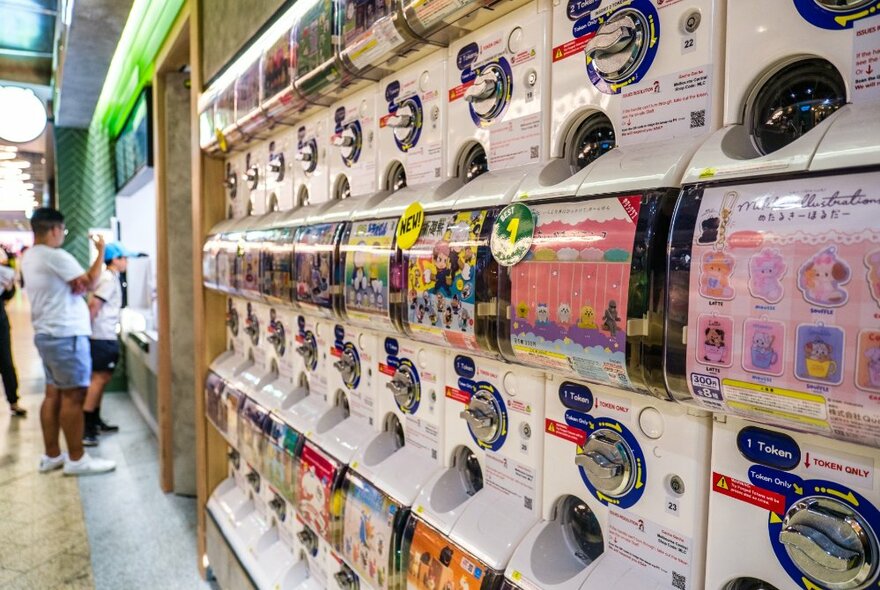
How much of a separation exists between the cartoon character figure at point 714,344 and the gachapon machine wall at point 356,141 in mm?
1122

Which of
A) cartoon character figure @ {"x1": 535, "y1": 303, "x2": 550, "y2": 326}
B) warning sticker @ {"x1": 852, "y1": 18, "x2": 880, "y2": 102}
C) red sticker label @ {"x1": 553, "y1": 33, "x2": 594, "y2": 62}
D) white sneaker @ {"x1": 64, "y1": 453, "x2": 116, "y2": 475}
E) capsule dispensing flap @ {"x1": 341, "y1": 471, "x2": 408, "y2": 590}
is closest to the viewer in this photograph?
warning sticker @ {"x1": 852, "y1": 18, "x2": 880, "y2": 102}

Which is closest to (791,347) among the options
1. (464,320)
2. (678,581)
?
(678,581)

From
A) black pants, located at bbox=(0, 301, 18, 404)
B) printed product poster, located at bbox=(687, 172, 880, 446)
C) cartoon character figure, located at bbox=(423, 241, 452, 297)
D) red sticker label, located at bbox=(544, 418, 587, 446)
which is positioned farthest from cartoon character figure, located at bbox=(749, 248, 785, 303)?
black pants, located at bbox=(0, 301, 18, 404)

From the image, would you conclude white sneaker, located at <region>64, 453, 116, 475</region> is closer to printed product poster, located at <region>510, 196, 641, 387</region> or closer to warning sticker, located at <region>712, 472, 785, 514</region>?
printed product poster, located at <region>510, 196, 641, 387</region>

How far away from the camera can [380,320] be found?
54.4 inches

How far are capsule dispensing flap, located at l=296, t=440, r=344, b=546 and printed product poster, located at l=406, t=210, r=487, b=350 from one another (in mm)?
606

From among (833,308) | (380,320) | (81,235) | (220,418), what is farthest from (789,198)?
(81,235)

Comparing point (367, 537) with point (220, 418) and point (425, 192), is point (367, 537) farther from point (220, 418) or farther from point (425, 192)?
point (220, 418)

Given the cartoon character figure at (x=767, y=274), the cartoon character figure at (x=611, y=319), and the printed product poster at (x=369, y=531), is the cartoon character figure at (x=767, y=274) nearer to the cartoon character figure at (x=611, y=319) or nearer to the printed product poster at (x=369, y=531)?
the cartoon character figure at (x=611, y=319)

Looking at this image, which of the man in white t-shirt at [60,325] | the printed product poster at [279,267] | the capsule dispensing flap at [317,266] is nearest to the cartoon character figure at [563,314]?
the capsule dispensing flap at [317,266]

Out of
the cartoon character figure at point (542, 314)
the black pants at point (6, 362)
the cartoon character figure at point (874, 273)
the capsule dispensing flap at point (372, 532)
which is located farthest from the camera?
the black pants at point (6, 362)

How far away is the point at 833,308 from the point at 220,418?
2.49m

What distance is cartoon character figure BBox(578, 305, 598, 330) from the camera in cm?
84

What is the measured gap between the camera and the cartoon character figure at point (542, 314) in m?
0.91
